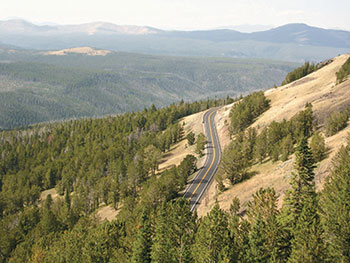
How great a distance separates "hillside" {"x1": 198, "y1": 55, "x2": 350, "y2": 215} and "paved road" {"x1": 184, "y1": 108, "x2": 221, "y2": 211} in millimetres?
2414

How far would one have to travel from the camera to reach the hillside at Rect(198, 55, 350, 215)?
172 ft

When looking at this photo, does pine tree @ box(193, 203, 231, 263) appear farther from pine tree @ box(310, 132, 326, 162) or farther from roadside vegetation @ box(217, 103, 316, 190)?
roadside vegetation @ box(217, 103, 316, 190)

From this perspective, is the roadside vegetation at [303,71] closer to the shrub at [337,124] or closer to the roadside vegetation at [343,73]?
the roadside vegetation at [343,73]

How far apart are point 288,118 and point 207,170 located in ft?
93.2

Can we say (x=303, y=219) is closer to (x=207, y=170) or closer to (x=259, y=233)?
(x=259, y=233)

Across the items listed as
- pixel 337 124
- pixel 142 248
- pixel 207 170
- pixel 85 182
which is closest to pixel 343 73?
pixel 337 124

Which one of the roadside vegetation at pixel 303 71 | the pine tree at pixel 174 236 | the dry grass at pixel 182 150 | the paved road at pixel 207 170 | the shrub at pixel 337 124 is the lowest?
the dry grass at pixel 182 150

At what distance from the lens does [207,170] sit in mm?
85625

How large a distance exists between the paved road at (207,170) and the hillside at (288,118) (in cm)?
241

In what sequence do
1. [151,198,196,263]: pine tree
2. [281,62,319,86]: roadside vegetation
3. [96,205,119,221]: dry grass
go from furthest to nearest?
[281,62,319,86]: roadside vegetation → [96,205,119,221]: dry grass → [151,198,196,263]: pine tree

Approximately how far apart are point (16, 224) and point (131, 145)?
6114 cm

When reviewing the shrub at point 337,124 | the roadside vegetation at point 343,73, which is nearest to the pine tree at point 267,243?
the shrub at point 337,124

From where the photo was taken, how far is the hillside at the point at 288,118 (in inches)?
2062

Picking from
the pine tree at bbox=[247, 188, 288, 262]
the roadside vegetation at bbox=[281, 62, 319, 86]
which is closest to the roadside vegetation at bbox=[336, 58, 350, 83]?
the roadside vegetation at bbox=[281, 62, 319, 86]
